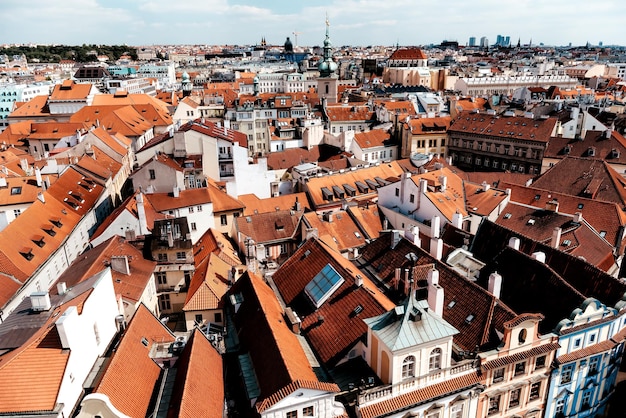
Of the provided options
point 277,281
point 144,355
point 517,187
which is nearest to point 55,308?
point 144,355

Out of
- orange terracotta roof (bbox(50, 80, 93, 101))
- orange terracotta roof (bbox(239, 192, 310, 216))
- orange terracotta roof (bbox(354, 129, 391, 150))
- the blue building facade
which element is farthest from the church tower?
the blue building facade

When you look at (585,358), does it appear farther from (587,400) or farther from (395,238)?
(395,238)

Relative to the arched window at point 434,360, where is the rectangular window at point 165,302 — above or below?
below

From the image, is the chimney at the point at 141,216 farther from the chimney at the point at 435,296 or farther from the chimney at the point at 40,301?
the chimney at the point at 435,296

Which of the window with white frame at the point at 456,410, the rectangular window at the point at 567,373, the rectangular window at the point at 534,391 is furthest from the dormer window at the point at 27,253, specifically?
the rectangular window at the point at 567,373

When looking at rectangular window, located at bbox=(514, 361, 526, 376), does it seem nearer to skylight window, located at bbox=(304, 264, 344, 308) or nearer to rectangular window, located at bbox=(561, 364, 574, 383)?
rectangular window, located at bbox=(561, 364, 574, 383)

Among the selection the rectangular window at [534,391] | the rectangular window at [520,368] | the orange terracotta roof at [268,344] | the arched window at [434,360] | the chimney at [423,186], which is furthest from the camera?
the chimney at [423,186]

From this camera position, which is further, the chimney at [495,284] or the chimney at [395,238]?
the chimney at [395,238]

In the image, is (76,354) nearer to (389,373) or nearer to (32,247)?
(389,373)

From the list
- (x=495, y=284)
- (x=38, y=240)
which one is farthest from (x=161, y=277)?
(x=495, y=284)
